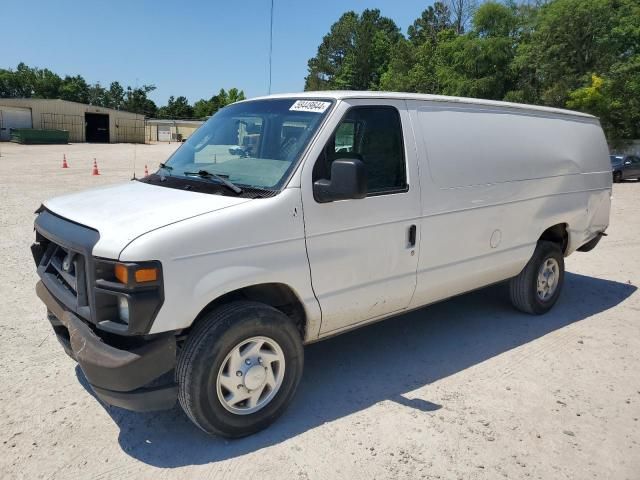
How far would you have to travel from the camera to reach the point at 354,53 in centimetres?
8412

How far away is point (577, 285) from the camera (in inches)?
272

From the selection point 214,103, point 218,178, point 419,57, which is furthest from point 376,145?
point 214,103

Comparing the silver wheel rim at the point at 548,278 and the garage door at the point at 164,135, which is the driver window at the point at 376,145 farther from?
the garage door at the point at 164,135

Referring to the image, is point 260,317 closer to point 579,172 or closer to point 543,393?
point 543,393

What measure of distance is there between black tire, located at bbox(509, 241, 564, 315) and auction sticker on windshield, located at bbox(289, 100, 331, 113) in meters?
2.97

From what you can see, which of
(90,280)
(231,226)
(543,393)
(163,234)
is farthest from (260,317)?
(543,393)

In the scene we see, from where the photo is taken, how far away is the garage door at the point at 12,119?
1969 inches

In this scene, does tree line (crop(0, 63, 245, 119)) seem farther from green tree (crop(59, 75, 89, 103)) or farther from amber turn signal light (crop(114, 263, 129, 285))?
amber turn signal light (crop(114, 263, 129, 285))

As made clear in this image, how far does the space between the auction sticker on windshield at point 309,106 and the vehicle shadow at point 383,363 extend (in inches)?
81.6

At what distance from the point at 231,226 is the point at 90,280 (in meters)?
0.83

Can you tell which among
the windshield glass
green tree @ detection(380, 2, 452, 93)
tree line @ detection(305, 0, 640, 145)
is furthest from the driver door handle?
green tree @ detection(380, 2, 452, 93)

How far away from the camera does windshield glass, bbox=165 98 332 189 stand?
3527 mm

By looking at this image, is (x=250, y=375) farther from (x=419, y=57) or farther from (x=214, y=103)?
(x=214, y=103)

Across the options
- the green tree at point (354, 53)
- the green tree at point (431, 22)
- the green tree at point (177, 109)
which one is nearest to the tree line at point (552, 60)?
the green tree at point (431, 22)
